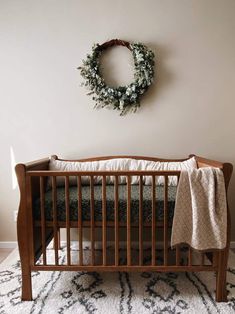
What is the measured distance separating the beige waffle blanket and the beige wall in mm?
852

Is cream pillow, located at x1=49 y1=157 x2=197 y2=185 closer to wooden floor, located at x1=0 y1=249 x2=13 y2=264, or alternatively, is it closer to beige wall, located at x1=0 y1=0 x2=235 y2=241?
beige wall, located at x1=0 y1=0 x2=235 y2=241

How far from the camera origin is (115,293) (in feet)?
4.76

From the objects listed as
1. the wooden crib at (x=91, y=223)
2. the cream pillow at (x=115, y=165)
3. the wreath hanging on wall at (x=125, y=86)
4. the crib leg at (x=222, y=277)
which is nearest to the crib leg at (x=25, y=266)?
the wooden crib at (x=91, y=223)

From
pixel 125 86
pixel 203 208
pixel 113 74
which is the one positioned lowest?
pixel 203 208

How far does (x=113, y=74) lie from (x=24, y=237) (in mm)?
1482

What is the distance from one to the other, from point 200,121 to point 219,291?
132cm

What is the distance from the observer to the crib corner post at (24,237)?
135 cm

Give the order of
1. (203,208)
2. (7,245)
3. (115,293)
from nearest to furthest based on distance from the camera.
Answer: (203,208) → (115,293) → (7,245)

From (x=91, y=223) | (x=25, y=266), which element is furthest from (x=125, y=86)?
(x=25, y=266)

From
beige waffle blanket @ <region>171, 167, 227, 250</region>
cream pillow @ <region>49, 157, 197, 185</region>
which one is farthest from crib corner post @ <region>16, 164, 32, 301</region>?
beige waffle blanket @ <region>171, 167, 227, 250</region>

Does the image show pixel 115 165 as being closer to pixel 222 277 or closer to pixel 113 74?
pixel 113 74

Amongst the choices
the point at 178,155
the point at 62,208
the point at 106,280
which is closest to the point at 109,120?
the point at 178,155

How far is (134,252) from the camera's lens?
200cm

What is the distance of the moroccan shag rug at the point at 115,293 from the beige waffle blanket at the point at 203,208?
0.34 metres
